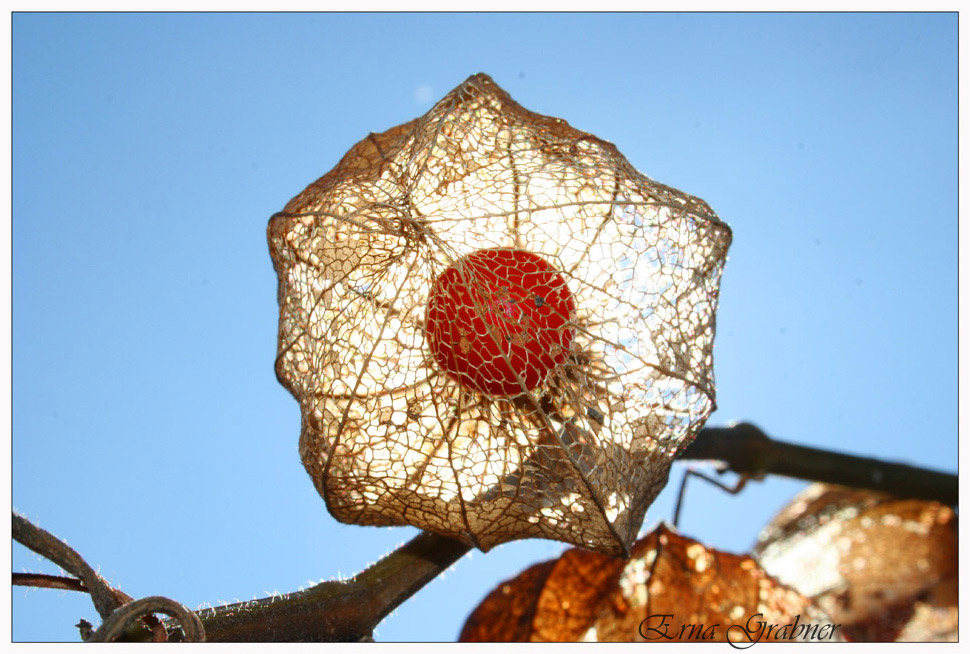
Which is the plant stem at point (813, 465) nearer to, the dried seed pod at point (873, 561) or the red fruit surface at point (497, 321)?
the dried seed pod at point (873, 561)

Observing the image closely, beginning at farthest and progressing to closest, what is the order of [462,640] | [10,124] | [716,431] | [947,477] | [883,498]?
[883,498]
[947,477]
[716,431]
[462,640]
[10,124]

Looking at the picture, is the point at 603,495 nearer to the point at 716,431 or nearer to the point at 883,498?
the point at 716,431

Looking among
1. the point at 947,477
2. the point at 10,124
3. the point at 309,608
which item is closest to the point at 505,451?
the point at 309,608

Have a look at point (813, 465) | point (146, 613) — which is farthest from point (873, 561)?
point (146, 613)

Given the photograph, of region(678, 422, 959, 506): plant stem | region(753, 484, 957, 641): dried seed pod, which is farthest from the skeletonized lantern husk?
region(753, 484, 957, 641): dried seed pod

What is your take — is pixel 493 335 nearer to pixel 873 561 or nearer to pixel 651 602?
pixel 651 602

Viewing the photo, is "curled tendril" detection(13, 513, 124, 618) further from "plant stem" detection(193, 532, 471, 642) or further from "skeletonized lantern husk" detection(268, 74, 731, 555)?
"skeletonized lantern husk" detection(268, 74, 731, 555)

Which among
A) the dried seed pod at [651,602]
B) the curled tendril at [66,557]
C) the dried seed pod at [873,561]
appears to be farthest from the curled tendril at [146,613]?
the dried seed pod at [873,561]

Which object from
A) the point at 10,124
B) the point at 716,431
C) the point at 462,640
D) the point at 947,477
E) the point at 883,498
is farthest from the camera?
the point at 883,498
